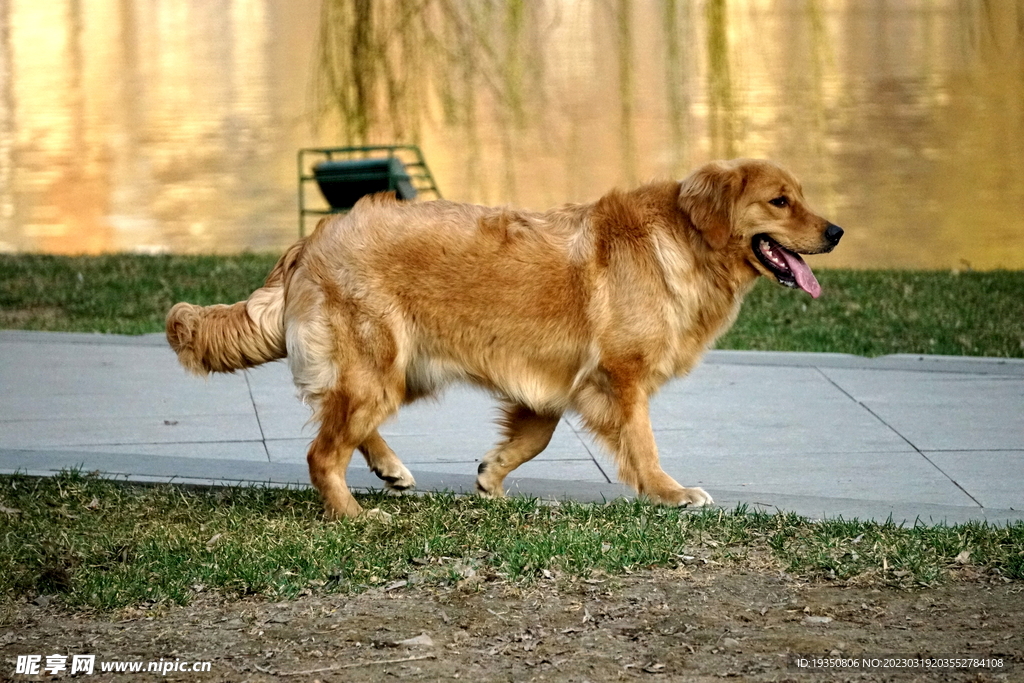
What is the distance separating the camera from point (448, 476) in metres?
6.46

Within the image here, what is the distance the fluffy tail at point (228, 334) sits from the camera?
18.9ft

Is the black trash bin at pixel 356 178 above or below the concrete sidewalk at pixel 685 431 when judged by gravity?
above

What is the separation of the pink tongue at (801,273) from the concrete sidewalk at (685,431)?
0.96 metres

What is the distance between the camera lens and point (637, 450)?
5.78m

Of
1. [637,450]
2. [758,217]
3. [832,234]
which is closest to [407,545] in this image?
[637,450]

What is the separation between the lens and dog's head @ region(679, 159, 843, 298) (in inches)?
229

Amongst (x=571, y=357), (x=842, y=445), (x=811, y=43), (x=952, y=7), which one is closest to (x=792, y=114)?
(x=811, y=43)

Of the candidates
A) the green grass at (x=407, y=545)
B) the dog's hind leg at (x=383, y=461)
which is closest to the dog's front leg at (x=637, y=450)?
the green grass at (x=407, y=545)

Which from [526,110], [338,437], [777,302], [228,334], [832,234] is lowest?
[777,302]

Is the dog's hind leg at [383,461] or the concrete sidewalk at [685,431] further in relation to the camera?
the concrete sidewalk at [685,431]

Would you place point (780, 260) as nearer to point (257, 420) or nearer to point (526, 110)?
point (257, 420)

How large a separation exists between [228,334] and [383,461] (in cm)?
93

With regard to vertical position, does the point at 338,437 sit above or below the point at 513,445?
above

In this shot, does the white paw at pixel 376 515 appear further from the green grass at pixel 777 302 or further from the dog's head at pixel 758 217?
the green grass at pixel 777 302
